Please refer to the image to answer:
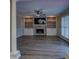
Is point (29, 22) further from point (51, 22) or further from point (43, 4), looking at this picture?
point (43, 4)

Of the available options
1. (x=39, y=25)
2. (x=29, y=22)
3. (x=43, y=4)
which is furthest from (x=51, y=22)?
(x=43, y=4)

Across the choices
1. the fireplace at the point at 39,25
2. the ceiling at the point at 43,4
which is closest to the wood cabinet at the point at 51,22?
the fireplace at the point at 39,25

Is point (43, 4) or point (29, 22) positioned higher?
point (43, 4)

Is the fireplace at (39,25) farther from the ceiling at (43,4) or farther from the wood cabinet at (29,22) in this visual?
the ceiling at (43,4)

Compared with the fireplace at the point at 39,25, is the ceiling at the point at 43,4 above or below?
above

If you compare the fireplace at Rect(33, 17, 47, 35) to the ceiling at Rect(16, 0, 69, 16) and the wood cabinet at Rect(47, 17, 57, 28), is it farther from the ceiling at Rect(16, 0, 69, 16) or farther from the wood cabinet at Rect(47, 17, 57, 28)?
the ceiling at Rect(16, 0, 69, 16)

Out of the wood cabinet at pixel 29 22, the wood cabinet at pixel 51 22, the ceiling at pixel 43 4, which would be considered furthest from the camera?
the wood cabinet at pixel 29 22

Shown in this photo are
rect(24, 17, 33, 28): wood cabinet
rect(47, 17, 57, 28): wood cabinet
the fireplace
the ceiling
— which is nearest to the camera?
the ceiling

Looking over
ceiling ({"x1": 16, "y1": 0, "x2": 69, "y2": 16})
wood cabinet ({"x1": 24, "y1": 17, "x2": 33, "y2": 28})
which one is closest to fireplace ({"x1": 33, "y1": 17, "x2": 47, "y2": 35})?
wood cabinet ({"x1": 24, "y1": 17, "x2": 33, "y2": 28})

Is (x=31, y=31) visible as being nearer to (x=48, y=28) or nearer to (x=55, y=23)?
(x=48, y=28)

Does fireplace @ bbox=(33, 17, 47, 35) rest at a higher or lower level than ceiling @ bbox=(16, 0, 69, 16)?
lower
